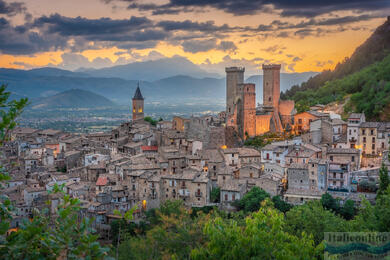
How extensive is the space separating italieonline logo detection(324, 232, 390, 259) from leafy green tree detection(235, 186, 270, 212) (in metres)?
16.5

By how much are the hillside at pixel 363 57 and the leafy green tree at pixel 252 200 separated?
4230cm

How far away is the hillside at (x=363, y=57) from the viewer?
2660 inches

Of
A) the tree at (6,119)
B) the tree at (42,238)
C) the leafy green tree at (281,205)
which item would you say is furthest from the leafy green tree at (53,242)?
the leafy green tree at (281,205)

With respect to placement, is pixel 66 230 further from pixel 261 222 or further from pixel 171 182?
pixel 171 182

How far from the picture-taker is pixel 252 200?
27.9 metres

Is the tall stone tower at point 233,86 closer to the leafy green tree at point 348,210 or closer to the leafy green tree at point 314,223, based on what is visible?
the leafy green tree at point 348,210

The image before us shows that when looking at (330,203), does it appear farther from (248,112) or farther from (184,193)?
(248,112)

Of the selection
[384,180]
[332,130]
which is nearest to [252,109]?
[332,130]

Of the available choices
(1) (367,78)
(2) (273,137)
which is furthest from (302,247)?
(1) (367,78)

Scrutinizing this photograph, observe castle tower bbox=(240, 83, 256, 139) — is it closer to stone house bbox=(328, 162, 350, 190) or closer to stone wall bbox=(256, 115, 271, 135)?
stone wall bbox=(256, 115, 271, 135)

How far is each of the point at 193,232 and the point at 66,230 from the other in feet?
47.6

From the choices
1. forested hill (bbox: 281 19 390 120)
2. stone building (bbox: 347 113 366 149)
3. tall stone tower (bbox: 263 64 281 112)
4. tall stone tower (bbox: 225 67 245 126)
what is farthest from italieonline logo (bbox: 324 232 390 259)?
tall stone tower (bbox: 263 64 281 112)

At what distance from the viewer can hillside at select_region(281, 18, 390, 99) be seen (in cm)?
6756

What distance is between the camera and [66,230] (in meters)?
4.88
